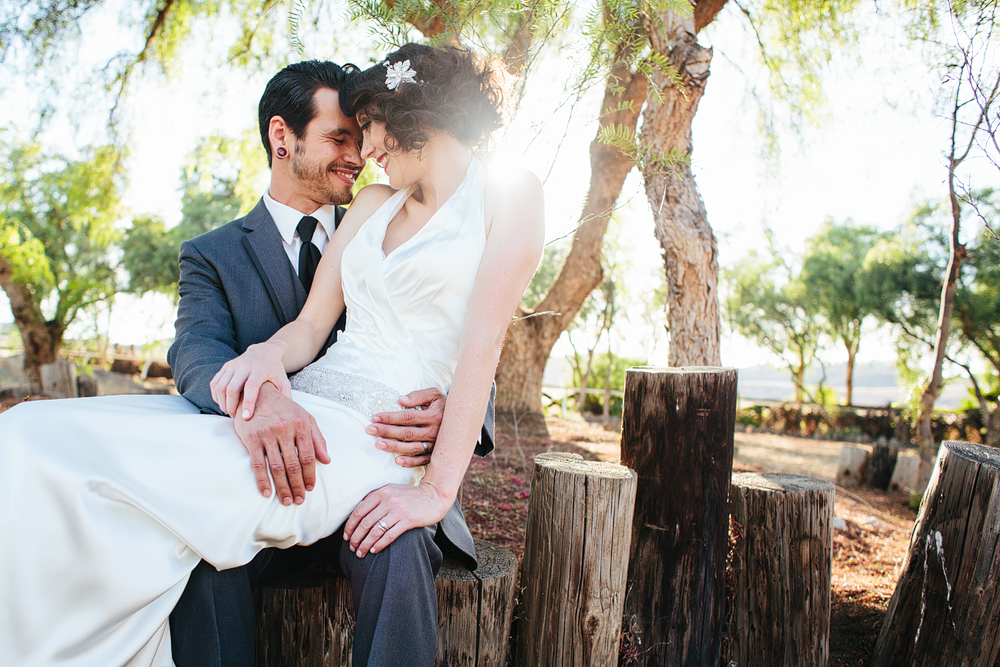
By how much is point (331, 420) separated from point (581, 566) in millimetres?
891

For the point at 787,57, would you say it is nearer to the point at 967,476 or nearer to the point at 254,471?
the point at 967,476

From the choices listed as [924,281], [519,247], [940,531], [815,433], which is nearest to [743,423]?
[815,433]

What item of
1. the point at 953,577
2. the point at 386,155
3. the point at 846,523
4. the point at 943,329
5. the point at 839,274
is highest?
the point at 839,274

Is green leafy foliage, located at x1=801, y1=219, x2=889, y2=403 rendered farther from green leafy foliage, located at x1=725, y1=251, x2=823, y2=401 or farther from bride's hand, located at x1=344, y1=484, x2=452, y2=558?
bride's hand, located at x1=344, y1=484, x2=452, y2=558

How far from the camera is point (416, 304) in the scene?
1.74 metres

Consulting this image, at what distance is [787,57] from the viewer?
5.23 m

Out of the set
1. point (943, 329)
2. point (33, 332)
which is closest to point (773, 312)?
point (943, 329)

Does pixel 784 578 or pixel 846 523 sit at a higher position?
pixel 784 578

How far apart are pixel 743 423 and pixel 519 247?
16.5m

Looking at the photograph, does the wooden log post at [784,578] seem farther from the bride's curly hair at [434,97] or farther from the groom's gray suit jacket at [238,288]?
the bride's curly hair at [434,97]

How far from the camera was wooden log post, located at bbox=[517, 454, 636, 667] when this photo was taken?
1.77 m

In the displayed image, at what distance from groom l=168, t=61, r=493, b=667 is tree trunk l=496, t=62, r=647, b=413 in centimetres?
298

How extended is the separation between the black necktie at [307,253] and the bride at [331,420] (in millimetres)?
185

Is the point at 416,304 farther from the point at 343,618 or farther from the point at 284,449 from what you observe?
the point at 343,618
